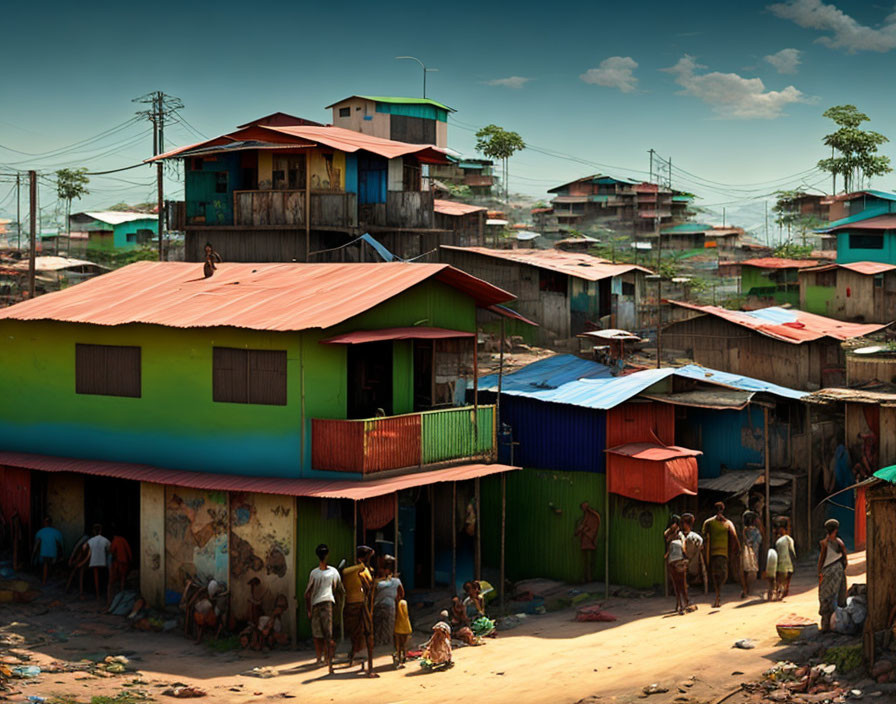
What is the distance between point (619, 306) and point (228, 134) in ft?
55.0

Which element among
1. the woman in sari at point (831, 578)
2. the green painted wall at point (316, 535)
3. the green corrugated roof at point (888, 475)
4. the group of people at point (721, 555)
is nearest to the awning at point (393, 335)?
the green painted wall at point (316, 535)

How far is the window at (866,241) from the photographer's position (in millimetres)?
49750

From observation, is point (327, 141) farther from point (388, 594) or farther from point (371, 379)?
point (388, 594)

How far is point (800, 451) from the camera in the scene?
24.3 m

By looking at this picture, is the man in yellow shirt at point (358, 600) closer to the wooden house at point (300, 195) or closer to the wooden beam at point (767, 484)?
the wooden beam at point (767, 484)

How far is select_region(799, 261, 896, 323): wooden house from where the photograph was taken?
43281mm

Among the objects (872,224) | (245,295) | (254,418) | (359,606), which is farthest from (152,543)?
(872,224)

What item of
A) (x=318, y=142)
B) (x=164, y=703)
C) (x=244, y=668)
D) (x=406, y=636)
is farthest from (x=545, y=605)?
(x=318, y=142)

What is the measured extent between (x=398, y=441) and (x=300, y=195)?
15.6 meters

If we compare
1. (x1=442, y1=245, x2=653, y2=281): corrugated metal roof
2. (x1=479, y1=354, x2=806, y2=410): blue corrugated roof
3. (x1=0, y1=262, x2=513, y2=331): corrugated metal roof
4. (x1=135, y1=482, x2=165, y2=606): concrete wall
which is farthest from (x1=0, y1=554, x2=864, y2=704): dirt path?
(x1=442, y1=245, x2=653, y2=281): corrugated metal roof

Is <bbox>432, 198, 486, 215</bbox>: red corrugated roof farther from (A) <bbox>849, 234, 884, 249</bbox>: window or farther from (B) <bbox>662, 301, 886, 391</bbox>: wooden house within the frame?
(B) <bbox>662, 301, 886, 391</bbox>: wooden house

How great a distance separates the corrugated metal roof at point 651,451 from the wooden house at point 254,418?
2453mm

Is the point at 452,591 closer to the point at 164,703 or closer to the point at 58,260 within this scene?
the point at 164,703

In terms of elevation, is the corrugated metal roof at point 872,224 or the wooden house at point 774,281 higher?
the corrugated metal roof at point 872,224
